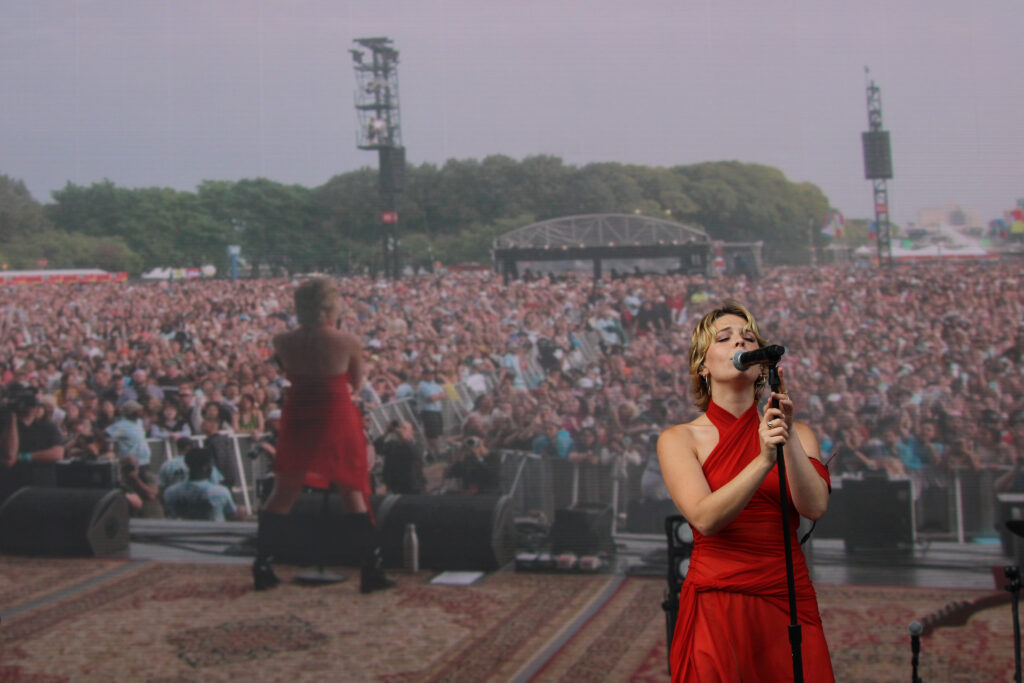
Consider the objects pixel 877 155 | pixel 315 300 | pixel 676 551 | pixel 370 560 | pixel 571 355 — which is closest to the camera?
pixel 676 551

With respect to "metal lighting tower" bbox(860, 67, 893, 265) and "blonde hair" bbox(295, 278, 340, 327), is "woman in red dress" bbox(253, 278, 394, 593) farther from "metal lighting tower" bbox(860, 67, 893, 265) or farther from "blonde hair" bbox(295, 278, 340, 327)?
"metal lighting tower" bbox(860, 67, 893, 265)

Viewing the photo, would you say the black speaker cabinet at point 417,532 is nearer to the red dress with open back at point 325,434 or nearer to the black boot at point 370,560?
the black boot at point 370,560

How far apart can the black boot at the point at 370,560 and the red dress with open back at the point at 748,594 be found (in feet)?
13.9

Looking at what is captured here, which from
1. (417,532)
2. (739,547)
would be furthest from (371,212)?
(739,547)

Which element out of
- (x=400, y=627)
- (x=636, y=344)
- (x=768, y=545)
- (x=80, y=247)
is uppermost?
(x=80, y=247)

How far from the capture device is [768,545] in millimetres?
1418

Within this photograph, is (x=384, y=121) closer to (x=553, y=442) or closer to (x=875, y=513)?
(x=553, y=442)

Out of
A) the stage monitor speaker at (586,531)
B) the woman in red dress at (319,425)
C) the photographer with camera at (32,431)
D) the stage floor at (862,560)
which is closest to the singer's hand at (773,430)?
the stage floor at (862,560)

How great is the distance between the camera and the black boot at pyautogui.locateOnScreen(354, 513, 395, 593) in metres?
5.47

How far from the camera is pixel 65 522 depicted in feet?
19.5

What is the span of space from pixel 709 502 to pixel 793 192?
4.69 meters

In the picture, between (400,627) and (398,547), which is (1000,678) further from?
(398,547)

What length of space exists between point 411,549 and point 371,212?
210cm

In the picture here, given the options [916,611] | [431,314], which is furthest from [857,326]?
[431,314]
